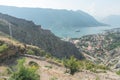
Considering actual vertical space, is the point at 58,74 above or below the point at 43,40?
above

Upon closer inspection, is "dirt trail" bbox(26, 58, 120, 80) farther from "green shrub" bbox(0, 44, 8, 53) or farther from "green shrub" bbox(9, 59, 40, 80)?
"green shrub" bbox(9, 59, 40, 80)

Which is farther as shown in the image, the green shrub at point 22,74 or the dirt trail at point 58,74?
the dirt trail at point 58,74

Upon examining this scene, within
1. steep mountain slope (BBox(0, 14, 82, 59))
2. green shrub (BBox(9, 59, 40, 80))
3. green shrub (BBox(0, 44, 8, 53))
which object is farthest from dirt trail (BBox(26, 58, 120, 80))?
steep mountain slope (BBox(0, 14, 82, 59))

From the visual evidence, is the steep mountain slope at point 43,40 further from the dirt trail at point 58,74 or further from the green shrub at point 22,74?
the green shrub at point 22,74

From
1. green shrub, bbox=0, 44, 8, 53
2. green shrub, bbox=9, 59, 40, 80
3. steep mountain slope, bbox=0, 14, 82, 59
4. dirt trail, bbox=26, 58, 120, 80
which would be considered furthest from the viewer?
steep mountain slope, bbox=0, 14, 82, 59

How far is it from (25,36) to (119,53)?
82826mm

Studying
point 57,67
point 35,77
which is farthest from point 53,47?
point 35,77

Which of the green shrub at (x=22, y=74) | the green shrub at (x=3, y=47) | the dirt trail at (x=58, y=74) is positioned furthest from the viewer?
the green shrub at (x=3, y=47)

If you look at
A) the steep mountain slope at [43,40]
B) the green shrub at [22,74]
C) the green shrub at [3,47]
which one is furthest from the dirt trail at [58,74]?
the steep mountain slope at [43,40]

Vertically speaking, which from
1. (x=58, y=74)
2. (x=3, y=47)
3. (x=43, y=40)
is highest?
(x=3, y=47)


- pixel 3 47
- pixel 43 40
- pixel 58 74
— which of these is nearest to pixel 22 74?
pixel 58 74

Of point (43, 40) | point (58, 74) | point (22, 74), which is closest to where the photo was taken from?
point (22, 74)

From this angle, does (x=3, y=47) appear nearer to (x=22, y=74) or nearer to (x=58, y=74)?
(x=58, y=74)

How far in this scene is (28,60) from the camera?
32062mm
